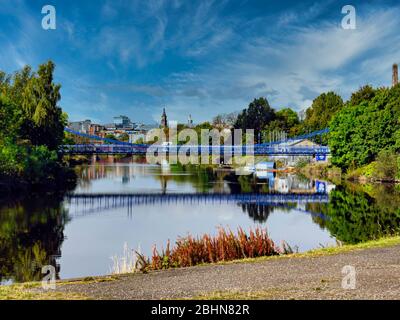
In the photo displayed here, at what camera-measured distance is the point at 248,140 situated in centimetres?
9306

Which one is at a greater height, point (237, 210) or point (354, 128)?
point (354, 128)

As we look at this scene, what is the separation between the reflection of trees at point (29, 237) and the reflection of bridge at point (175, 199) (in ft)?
10.3

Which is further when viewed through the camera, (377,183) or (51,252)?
(377,183)

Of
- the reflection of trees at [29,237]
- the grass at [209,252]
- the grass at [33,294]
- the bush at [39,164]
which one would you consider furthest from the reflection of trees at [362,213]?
the bush at [39,164]

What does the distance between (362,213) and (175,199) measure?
44.4ft

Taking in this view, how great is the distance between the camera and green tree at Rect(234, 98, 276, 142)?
104 m

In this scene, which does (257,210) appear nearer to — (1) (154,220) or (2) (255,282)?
(1) (154,220)

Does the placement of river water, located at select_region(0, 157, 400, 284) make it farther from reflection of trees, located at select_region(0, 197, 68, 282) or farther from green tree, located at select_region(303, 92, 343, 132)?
green tree, located at select_region(303, 92, 343, 132)

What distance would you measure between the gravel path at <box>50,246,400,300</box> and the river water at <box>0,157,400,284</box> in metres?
4.66

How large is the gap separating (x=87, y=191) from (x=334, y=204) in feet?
65.1

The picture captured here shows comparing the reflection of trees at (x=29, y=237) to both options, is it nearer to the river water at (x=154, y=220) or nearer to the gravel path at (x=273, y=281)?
the river water at (x=154, y=220)
